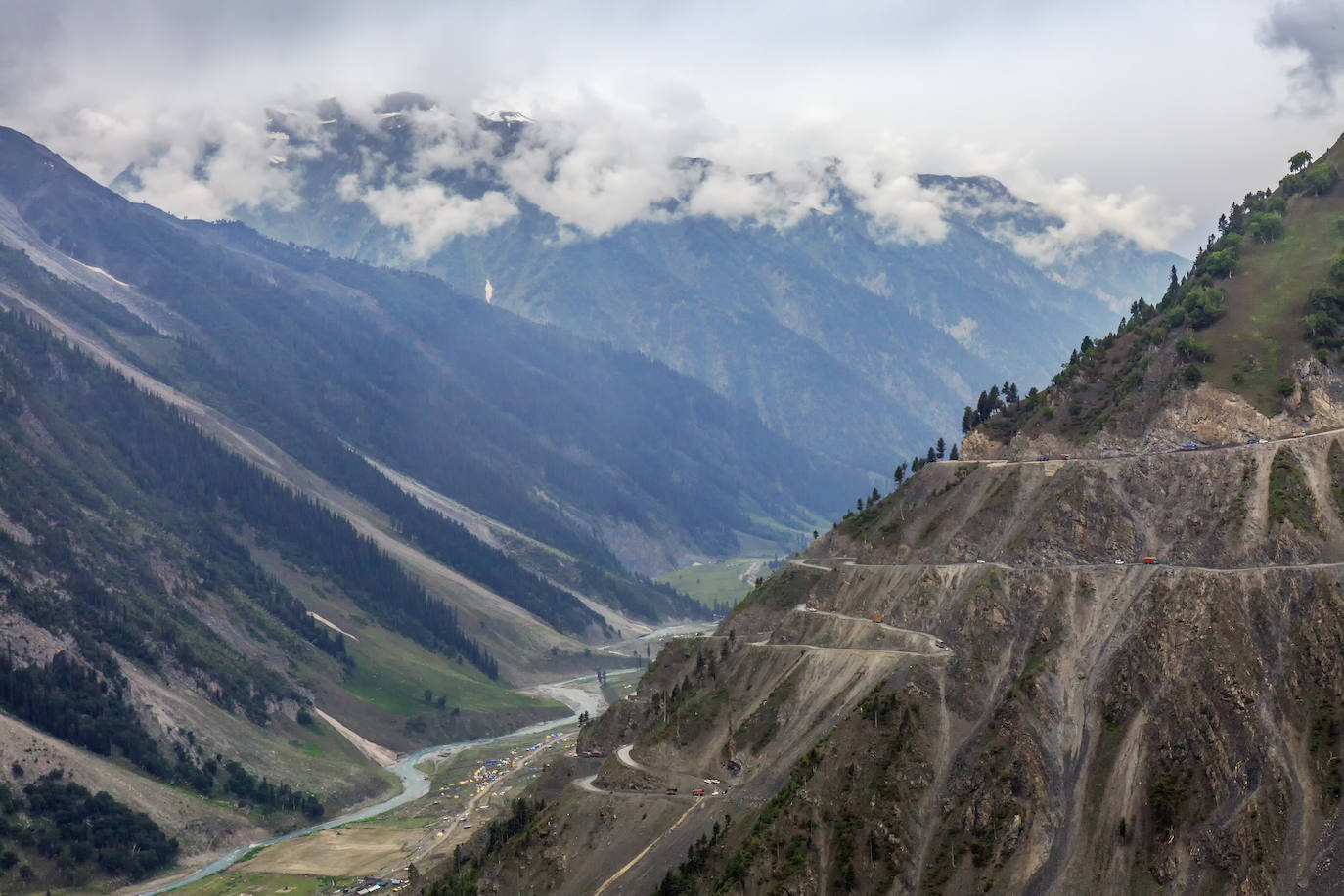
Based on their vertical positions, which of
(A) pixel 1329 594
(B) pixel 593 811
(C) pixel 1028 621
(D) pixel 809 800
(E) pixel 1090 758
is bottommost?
(B) pixel 593 811

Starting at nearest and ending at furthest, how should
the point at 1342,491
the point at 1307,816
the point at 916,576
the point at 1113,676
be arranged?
the point at 1307,816, the point at 1113,676, the point at 1342,491, the point at 916,576

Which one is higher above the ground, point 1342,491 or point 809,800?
point 1342,491

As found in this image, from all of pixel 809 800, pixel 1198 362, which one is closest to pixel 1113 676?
pixel 809 800

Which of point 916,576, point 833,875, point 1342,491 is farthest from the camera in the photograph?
point 916,576

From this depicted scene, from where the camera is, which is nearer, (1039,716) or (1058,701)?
(1039,716)

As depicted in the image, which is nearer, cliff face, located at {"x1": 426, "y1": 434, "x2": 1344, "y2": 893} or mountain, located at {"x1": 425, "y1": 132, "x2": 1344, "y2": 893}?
cliff face, located at {"x1": 426, "y1": 434, "x2": 1344, "y2": 893}

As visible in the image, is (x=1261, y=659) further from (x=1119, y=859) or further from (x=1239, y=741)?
(x=1119, y=859)

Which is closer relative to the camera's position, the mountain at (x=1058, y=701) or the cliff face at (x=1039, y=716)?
the cliff face at (x=1039, y=716)

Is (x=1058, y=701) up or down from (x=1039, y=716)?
up
